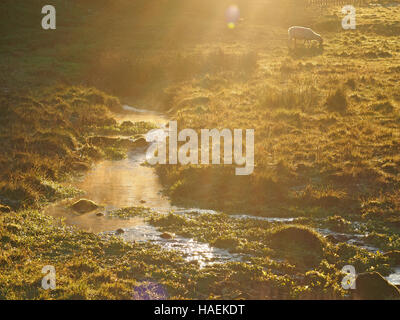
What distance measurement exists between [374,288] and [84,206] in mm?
8179

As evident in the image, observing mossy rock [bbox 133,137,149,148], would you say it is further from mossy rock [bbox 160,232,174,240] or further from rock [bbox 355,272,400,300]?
rock [bbox 355,272,400,300]

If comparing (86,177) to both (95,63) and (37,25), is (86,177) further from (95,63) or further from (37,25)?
(37,25)

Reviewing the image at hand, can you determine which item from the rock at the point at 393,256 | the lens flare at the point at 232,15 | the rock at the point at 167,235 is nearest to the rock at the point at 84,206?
the rock at the point at 167,235

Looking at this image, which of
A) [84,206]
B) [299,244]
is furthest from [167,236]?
[299,244]

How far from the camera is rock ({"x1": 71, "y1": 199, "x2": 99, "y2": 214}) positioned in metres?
13.8

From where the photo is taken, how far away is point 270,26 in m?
50.7

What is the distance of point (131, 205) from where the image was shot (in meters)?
14.2

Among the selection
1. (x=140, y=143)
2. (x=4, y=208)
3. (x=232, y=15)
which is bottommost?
(x=4, y=208)

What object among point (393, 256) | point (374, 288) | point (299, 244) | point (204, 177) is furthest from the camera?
point (204, 177)

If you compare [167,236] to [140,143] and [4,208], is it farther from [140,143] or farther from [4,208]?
[140,143]

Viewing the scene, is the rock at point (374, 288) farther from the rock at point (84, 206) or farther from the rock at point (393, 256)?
the rock at point (84, 206)

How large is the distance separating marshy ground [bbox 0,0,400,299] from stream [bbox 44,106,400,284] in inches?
2.7

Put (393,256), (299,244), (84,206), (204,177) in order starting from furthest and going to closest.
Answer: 1. (204,177)
2. (84,206)
3. (299,244)
4. (393,256)

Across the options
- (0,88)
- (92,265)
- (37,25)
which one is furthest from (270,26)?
(92,265)
